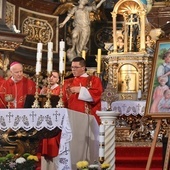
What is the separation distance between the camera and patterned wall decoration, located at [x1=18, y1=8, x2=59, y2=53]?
13.4 meters

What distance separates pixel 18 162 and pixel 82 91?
5.42ft

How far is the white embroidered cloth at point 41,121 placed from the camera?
6324mm

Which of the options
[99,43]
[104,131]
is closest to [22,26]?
[99,43]

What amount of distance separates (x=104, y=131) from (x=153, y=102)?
71 cm

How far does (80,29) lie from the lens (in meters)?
13.9

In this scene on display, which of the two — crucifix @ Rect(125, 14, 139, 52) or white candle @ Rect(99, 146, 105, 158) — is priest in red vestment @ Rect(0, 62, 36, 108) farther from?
crucifix @ Rect(125, 14, 139, 52)

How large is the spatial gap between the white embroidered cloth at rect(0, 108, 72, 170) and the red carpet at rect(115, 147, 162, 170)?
2.90 m

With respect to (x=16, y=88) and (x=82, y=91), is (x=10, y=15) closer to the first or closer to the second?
(x=16, y=88)

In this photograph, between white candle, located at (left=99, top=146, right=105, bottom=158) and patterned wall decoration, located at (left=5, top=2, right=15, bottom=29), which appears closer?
white candle, located at (left=99, top=146, right=105, bottom=158)

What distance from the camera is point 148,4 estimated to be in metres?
13.9

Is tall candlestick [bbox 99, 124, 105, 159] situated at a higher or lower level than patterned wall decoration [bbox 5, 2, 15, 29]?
lower

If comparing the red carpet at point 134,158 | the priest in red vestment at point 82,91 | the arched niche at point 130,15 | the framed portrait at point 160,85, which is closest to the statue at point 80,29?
the arched niche at point 130,15

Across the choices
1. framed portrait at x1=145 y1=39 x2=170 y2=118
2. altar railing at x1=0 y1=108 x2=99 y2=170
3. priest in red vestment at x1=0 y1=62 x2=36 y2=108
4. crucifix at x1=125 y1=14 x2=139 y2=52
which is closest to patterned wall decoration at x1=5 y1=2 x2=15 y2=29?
crucifix at x1=125 y1=14 x2=139 y2=52

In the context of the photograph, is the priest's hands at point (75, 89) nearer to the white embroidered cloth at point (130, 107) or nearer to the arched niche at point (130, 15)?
the white embroidered cloth at point (130, 107)
